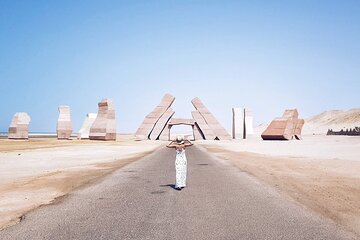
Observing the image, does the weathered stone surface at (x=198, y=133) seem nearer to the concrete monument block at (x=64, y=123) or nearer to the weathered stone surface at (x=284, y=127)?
the weathered stone surface at (x=284, y=127)

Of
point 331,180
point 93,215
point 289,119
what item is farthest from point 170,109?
point 93,215

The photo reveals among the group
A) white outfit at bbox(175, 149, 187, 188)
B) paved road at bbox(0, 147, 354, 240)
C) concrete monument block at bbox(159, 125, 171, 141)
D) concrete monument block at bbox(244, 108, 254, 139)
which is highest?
concrete monument block at bbox(244, 108, 254, 139)

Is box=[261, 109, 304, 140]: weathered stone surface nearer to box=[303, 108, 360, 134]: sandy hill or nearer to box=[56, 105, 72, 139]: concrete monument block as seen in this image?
box=[56, 105, 72, 139]: concrete monument block

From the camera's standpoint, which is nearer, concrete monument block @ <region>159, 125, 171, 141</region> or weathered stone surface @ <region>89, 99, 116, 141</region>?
weathered stone surface @ <region>89, 99, 116, 141</region>

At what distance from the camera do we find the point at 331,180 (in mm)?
13820

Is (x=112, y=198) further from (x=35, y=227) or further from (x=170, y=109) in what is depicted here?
(x=170, y=109)

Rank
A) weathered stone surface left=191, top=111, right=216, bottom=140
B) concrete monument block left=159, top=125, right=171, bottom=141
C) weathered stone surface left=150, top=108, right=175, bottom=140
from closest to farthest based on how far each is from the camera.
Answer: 1. weathered stone surface left=150, top=108, right=175, bottom=140
2. weathered stone surface left=191, top=111, right=216, bottom=140
3. concrete monument block left=159, top=125, right=171, bottom=141

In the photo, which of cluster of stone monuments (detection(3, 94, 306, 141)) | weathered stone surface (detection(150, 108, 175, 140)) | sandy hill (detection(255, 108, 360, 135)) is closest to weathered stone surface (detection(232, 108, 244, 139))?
cluster of stone monuments (detection(3, 94, 306, 141))

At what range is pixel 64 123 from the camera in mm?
A: 67938

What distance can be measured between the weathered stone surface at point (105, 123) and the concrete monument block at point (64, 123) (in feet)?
24.5

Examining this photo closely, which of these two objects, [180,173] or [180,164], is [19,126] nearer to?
[180,164]

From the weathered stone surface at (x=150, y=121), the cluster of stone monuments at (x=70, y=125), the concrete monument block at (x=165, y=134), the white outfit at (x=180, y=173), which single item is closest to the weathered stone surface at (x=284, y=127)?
the concrete monument block at (x=165, y=134)

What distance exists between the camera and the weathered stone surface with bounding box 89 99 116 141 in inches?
2436

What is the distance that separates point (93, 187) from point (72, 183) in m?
1.60
